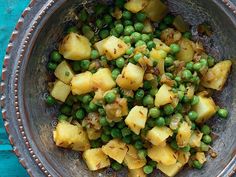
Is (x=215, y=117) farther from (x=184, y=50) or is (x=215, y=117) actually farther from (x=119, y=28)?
(x=119, y=28)

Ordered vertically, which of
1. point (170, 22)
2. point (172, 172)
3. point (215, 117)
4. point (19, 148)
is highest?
point (170, 22)

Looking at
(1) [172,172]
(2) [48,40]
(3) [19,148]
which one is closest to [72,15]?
(2) [48,40]

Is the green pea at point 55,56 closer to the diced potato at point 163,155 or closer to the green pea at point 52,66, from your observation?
the green pea at point 52,66

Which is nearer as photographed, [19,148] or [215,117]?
[19,148]

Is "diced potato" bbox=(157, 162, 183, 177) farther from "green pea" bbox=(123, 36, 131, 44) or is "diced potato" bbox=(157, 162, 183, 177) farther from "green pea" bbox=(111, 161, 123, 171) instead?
"green pea" bbox=(123, 36, 131, 44)

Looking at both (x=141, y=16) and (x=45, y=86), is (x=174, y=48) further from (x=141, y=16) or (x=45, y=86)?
(x=45, y=86)

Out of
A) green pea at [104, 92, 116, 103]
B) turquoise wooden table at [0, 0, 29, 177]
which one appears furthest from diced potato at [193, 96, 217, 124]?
turquoise wooden table at [0, 0, 29, 177]
